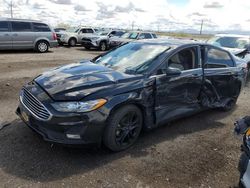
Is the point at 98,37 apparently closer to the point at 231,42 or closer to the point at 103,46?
the point at 103,46

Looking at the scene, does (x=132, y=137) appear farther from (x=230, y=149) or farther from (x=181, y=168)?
(x=230, y=149)

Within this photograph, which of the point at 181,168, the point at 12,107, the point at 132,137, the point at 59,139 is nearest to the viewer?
the point at 59,139

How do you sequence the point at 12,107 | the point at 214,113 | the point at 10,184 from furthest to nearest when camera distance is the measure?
the point at 214,113 < the point at 12,107 < the point at 10,184

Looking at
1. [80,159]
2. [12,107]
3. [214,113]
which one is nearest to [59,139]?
[80,159]

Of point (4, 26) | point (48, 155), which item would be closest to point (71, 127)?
point (48, 155)

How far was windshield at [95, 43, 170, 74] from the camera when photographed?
Answer: 4.37 metres

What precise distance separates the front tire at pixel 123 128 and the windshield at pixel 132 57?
69 cm

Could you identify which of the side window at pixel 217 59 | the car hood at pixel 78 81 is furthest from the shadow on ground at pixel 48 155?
the side window at pixel 217 59

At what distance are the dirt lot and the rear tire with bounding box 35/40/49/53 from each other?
11853 mm

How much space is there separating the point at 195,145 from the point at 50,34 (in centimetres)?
1409

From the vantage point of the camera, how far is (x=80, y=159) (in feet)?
12.4

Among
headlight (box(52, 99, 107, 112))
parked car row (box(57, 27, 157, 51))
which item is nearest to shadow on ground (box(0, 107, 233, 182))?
headlight (box(52, 99, 107, 112))

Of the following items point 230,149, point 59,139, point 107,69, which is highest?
point 107,69

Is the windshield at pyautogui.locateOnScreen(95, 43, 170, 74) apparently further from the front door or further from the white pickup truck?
the white pickup truck
